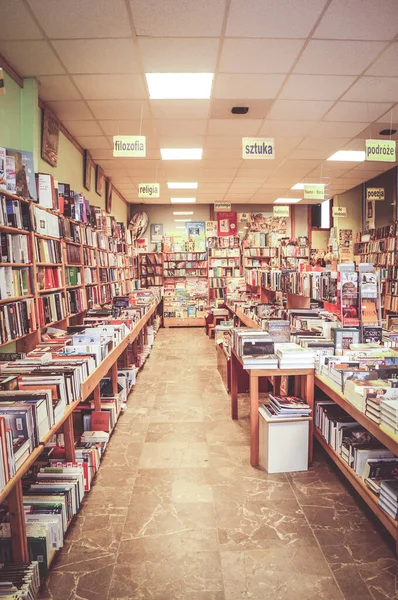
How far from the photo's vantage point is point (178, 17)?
9.44ft

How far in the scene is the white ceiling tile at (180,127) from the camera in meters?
4.96

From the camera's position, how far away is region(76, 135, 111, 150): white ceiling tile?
560 cm

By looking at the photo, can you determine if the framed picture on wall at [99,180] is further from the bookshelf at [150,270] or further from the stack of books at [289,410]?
the stack of books at [289,410]

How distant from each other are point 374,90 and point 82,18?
3177 mm

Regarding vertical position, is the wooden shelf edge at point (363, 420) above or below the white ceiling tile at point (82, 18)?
below

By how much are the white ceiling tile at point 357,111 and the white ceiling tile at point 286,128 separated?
0.32 m

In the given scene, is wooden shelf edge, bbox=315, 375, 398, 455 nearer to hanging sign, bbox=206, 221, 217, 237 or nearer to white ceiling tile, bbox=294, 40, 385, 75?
white ceiling tile, bbox=294, 40, 385, 75

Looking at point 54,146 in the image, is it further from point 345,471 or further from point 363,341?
point 345,471

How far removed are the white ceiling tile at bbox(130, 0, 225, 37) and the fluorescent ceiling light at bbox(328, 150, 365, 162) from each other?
4149 mm

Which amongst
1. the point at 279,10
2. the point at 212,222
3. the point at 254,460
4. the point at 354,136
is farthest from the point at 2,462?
the point at 212,222

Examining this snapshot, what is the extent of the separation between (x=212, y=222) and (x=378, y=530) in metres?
9.76

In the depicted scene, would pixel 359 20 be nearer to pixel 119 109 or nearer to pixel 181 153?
pixel 119 109

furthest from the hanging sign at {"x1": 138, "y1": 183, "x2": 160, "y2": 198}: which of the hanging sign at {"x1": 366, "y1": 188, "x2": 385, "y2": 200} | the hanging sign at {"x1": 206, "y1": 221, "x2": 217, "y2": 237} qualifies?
the hanging sign at {"x1": 206, "y1": 221, "x2": 217, "y2": 237}

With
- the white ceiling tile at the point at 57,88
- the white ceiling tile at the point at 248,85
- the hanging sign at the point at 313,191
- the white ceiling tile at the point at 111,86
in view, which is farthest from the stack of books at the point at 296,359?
the hanging sign at the point at 313,191
